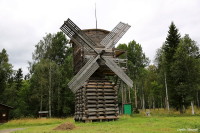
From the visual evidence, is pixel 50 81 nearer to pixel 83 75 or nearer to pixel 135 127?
pixel 83 75

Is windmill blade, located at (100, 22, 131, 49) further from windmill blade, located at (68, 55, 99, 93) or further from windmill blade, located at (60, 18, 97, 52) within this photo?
windmill blade, located at (68, 55, 99, 93)

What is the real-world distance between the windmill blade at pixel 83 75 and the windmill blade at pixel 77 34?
1.57 m

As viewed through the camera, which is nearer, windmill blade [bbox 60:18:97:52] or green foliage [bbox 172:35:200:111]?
windmill blade [bbox 60:18:97:52]

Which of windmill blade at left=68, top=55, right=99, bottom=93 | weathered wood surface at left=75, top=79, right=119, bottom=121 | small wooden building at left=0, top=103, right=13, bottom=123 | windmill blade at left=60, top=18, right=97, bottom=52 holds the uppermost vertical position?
windmill blade at left=60, top=18, right=97, bottom=52

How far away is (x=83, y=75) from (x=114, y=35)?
19.9 ft

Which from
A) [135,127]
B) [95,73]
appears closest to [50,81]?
[95,73]

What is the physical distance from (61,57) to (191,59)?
1177 inches

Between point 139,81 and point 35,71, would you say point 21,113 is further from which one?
point 139,81

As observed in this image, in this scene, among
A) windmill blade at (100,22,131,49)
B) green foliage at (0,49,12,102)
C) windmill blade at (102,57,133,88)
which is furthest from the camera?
green foliage at (0,49,12,102)

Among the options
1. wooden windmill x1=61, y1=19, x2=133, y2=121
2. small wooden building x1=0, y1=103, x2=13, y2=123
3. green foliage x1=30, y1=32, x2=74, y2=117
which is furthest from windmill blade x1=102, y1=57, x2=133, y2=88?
green foliage x1=30, y1=32, x2=74, y2=117

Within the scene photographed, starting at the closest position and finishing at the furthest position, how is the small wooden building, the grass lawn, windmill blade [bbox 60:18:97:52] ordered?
the grass lawn
windmill blade [bbox 60:18:97:52]
the small wooden building

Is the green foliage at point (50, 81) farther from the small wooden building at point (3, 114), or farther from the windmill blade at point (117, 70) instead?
the windmill blade at point (117, 70)

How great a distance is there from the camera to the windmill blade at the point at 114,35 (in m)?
22.5

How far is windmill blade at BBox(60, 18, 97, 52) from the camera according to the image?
Answer: 21.5 m
